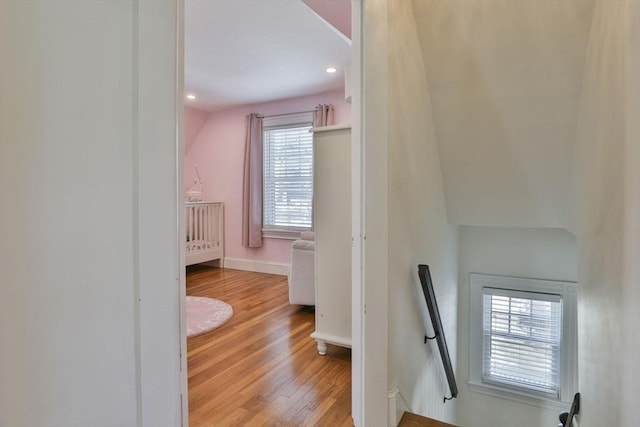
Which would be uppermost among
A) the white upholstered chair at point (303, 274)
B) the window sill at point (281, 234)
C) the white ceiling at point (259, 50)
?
the white ceiling at point (259, 50)

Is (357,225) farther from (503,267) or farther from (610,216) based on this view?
(503,267)

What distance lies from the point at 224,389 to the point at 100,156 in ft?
5.92

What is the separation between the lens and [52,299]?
57cm

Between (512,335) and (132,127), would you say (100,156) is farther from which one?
(512,335)

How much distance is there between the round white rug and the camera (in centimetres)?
292

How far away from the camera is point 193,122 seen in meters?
5.39

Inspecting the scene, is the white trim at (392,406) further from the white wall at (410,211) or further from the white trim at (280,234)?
the white trim at (280,234)

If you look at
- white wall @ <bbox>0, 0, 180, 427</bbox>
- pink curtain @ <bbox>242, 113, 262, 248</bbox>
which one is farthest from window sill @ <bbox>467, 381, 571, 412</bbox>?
white wall @ <bbox>0, 0, 180, 427</bbox>

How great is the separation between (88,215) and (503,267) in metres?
3.68

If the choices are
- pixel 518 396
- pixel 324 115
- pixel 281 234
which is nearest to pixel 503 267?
pixel 518 396

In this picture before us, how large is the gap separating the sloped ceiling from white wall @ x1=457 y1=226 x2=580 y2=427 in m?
0.80

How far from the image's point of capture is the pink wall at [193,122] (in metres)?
5.27

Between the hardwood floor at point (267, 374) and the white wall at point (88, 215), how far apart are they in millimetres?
1207

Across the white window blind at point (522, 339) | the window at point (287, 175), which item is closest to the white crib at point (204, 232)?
the window at point (287, 175)
